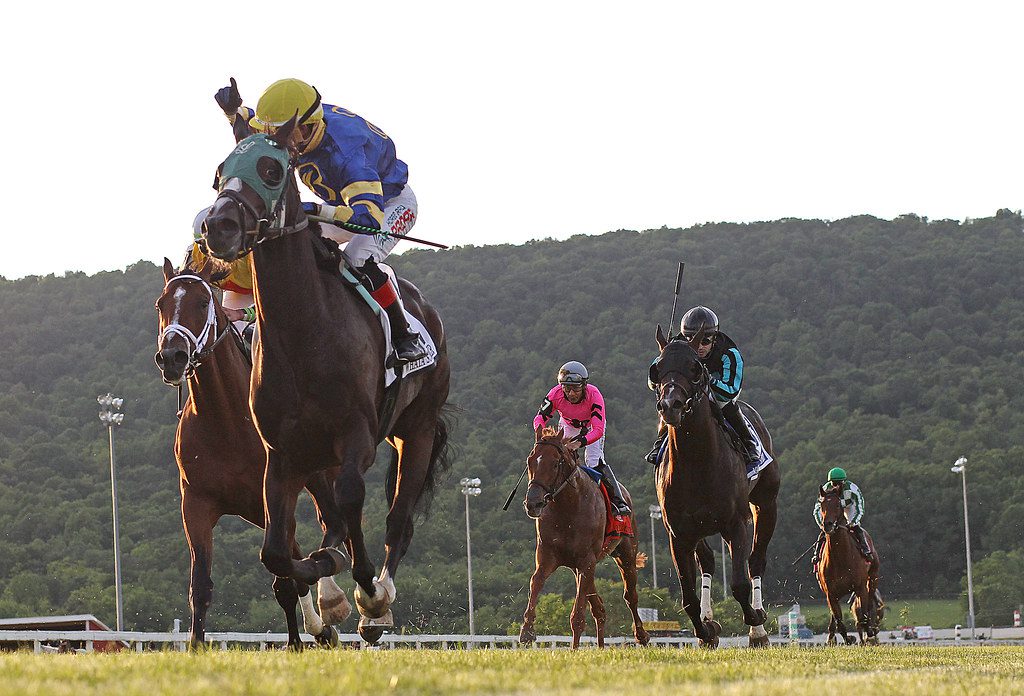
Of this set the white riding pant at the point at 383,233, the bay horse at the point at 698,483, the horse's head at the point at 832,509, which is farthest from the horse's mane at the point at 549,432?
the horse's head at the point at 832,509

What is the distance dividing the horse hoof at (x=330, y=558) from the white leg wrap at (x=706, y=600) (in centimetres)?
614

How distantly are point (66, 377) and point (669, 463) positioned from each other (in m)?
82.1

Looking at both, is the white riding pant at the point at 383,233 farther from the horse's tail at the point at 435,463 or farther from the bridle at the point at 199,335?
the horse's tail at the point at 435,463

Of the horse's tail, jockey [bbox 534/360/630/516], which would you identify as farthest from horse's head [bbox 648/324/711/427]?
jockey [bbox 534/360/630/516]

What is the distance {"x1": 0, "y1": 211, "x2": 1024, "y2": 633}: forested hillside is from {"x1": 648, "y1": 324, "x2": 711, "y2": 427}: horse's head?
1650 inches

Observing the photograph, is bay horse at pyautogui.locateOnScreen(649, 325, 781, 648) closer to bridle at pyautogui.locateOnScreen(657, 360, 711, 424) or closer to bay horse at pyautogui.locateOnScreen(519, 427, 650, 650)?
bridle at pyautogui.locateOnScreen(657, 360, 711, 424)

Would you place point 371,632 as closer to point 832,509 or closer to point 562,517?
point 562,517

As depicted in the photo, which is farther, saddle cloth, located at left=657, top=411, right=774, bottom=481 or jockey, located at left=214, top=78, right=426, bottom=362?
saddle cloth, located at left=657, top=411, right=774, bottom=481

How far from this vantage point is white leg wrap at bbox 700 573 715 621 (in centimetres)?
1463

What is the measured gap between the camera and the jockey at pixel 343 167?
10.4m

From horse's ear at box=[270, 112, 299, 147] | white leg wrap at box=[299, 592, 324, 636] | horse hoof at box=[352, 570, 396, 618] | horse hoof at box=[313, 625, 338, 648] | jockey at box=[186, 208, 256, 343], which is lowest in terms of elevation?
horse hoof at box=[313, 625, 338, 648]

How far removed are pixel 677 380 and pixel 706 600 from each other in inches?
95.1

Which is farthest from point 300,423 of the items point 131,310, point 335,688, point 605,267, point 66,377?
point 605,267

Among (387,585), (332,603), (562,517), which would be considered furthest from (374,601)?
(562,517)
